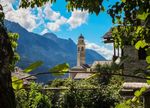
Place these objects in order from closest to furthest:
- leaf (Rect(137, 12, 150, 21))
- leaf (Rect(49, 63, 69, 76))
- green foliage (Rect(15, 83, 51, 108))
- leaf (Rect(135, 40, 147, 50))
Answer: leaf (Rect(49, 63, 69, 76))
leaf (Rect(137, 12, 150, 21))
leaf (Rect(135, 40, 147, 50))
green foliage (Rect(15, 83, 51, 108))

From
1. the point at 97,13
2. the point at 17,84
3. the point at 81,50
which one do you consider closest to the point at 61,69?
the point at 17,84

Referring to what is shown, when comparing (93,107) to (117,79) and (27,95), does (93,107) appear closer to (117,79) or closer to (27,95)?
(27,95)

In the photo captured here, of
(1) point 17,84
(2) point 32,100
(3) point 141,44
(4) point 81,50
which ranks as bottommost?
(2) point 32,100

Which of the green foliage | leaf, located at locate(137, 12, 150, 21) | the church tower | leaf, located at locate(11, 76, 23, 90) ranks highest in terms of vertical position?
the church tower

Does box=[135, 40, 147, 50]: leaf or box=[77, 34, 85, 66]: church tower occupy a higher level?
box=[77, 34, 85, 66]: church tower

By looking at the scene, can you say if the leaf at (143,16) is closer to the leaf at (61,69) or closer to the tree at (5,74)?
the leaf at (61,69)

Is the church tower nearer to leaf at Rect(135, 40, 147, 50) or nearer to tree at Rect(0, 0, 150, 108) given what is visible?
tree at Rect(0, 0, 150, 108)

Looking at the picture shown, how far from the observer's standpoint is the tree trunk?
1421 mm

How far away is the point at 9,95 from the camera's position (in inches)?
56.9

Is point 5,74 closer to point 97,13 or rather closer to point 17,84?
point 17,84

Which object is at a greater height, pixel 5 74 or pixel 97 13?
pixel 97 13

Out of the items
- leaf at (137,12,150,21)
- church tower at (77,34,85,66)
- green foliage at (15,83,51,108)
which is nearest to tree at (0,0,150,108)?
leaf at (137,12,150,21)

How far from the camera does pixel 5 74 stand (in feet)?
4.79

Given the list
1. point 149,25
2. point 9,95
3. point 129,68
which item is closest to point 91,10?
point 149,25
